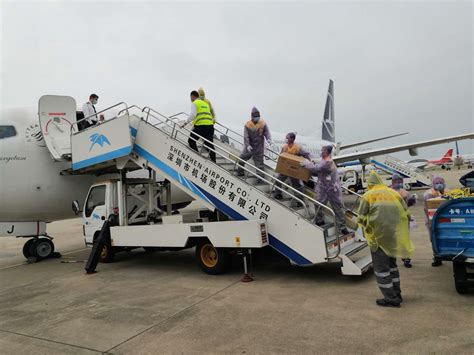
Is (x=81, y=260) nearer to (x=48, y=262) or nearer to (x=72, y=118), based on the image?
(x=48, y=262)

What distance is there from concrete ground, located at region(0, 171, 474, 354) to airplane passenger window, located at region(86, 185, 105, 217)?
1.94 meters

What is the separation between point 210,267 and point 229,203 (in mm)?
1308

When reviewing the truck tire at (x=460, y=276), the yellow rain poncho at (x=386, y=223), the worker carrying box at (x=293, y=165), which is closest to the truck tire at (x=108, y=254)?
the worker carrying box at (x=293, y=165)

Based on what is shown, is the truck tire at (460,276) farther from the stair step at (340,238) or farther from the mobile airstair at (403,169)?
the mobile airstair at (403,169)

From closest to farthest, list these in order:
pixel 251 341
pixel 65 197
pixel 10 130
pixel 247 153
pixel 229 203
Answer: pixel 251 341 < pixel 229 203 < pixel 247 153 < pixel 10 130 < pixel 65 197

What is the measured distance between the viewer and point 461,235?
190 inches

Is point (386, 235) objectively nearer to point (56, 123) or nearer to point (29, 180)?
point (29, 180)

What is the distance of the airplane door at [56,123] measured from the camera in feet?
29.0

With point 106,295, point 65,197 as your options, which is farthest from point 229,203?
point 65,197

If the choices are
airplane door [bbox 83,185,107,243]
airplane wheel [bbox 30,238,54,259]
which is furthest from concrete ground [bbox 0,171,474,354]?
airplane wheel [bbox 30,238,54,259]

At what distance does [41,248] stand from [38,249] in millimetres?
77

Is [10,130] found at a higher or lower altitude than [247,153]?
higher

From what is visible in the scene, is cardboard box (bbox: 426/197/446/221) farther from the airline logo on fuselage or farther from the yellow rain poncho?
the airline logo on fuselage

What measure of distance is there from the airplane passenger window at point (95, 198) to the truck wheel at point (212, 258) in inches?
133
